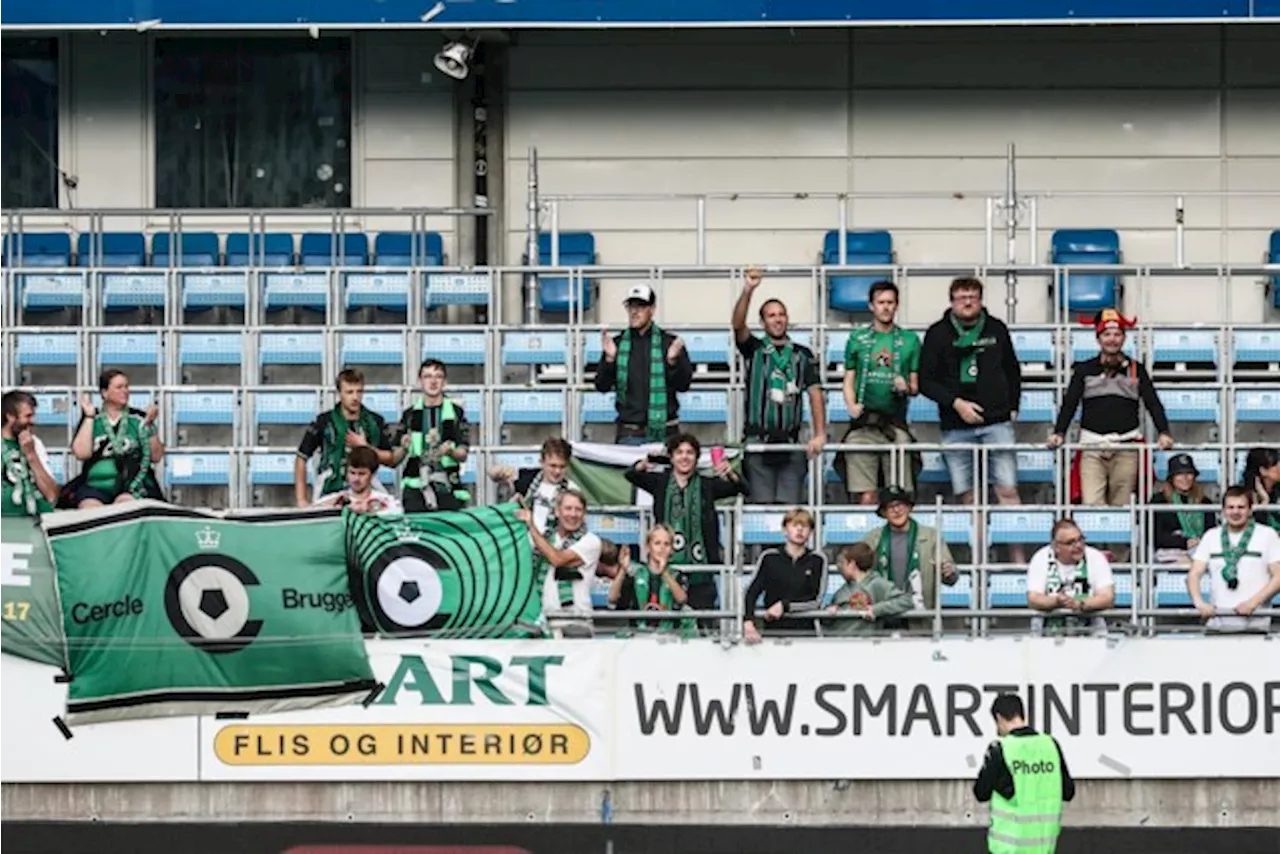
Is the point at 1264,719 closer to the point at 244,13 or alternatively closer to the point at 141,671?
the point at 141,671

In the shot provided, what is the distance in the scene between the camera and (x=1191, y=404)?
18.5m

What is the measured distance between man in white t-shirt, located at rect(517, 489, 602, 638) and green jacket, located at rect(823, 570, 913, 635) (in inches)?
54.2

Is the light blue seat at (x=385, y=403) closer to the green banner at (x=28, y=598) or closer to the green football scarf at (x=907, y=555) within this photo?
the green banner at (x=28, y=598)

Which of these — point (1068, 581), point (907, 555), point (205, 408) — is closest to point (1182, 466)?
point (1068, 581)

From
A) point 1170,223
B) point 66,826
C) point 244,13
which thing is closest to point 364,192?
point 244,13

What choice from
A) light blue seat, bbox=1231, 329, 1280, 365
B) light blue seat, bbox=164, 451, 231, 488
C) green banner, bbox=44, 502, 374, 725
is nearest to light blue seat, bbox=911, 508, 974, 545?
light blue seat, bbox=1231, 329, 1280, 365

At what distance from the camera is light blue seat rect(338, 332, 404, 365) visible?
1914cm

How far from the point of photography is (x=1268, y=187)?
21469 mm

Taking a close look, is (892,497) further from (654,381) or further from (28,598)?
(28,598)

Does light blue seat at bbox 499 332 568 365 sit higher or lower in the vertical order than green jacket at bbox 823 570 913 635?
higher

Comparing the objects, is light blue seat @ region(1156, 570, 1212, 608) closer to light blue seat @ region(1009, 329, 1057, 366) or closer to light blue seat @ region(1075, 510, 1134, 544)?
light blue seat @ region(1075, 510, 1134, 544)

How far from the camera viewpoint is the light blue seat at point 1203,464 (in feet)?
58.4

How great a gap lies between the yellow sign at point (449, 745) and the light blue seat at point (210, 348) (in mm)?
4762

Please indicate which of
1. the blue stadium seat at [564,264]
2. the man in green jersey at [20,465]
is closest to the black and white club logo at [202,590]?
the man in green jersey at [20,465]
